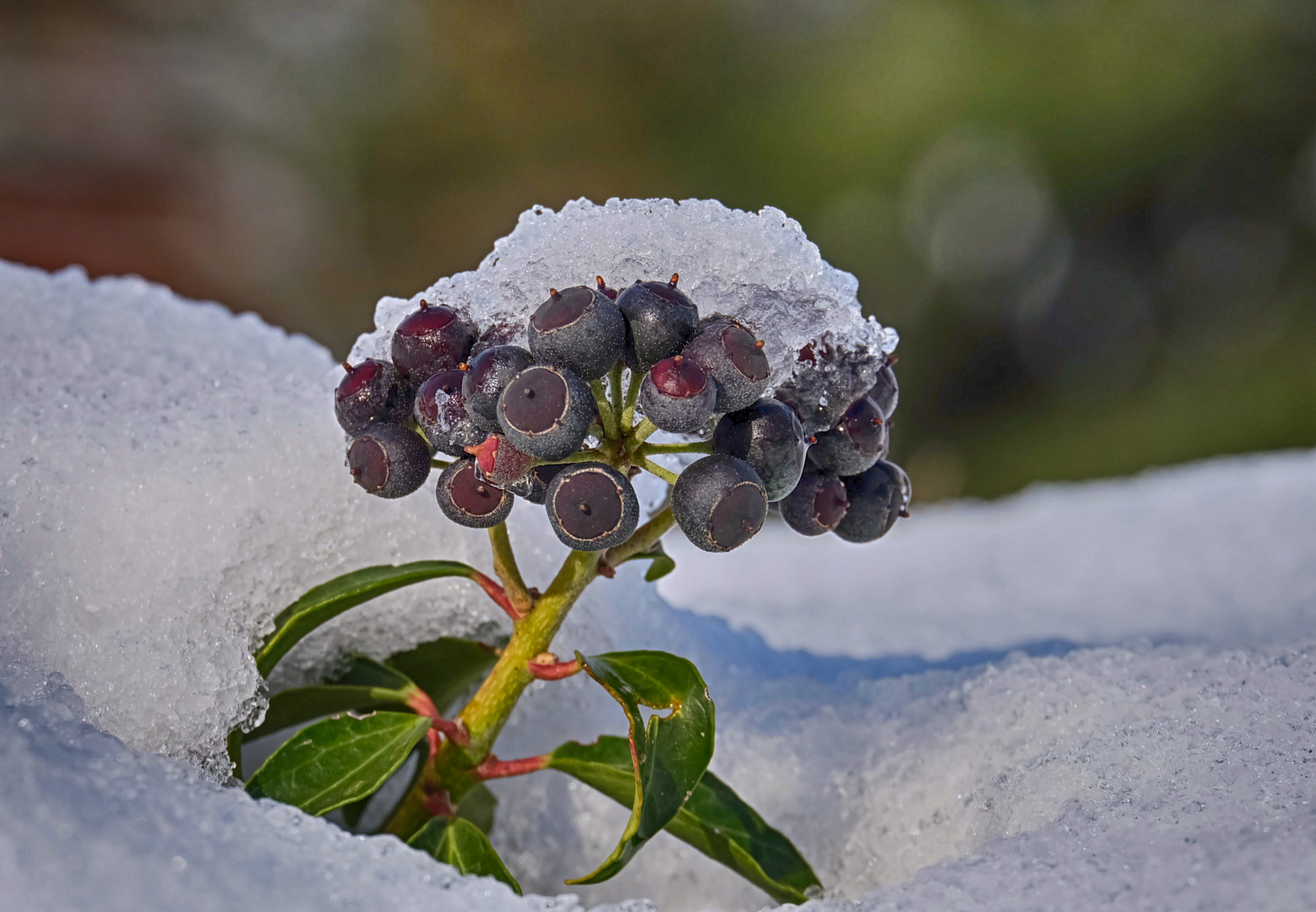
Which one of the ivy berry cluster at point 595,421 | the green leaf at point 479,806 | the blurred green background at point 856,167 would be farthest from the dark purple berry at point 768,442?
the blurred green background at point 856,167

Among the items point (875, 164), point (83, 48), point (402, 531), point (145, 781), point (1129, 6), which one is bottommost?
point (145, 781)

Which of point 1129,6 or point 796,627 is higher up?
point 1129,6

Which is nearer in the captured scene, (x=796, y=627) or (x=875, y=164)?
(x=796, y=627)

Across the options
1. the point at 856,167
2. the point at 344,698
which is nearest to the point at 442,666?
the point at 344,698

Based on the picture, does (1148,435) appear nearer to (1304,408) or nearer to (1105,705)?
(1304,408)

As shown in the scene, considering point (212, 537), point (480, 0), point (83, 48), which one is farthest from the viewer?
point (480, 0)

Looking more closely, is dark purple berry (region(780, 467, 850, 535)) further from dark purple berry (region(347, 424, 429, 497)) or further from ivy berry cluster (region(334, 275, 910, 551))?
dark purple berry (region(347, 424, 429, 497))

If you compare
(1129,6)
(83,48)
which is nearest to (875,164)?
(1129,6)
